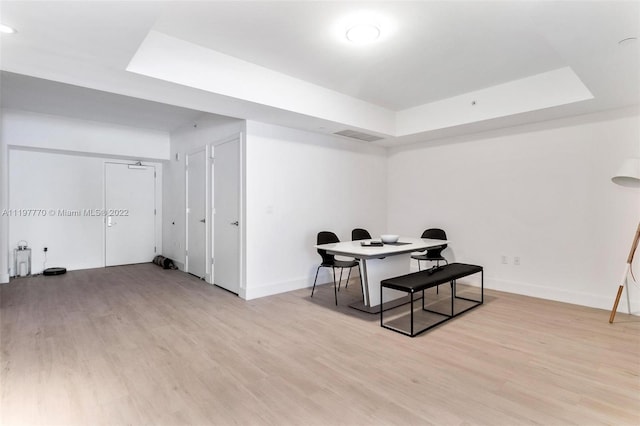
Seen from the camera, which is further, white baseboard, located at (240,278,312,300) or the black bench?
white baseboard, located at (240,278,312,300)

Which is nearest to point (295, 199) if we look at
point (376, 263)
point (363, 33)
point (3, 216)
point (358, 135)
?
point (358, 135)

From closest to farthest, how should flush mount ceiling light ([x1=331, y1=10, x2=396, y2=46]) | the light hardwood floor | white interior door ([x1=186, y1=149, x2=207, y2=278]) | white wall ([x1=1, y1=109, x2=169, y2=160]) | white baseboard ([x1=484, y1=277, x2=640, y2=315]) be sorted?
1. the light hardwood floor
2. flush mount ceiling light ([x1=331, y1=10, x2=396, y2=46])
3. white baseboard ([x1=484, y1=277, x2=640, y2=315])
4. white wall ([x1=1, y1=109, x2=169, y2=160])
5. white interior door ([x1=186, y1=149, x2=207, y2=278])

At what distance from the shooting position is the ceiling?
2.23 meters

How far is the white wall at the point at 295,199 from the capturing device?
4.52 m

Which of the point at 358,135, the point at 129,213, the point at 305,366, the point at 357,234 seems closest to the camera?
the point at 305,366

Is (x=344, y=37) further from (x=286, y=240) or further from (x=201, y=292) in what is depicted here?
(x=201, y=292)

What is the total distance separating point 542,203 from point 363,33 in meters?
3.47

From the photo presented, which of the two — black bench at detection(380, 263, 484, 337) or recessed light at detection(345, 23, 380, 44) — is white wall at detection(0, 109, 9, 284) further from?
black bench at detection(380, 263, 484, 337)

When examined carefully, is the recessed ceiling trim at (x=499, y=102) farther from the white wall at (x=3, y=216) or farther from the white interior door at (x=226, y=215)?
the white wall at (x=3, y=216)

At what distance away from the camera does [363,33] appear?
9.31 feet

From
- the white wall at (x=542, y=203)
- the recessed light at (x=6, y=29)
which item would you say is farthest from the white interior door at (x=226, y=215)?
the white wall at (x=542, y=203)

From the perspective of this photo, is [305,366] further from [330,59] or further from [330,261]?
[330,59]

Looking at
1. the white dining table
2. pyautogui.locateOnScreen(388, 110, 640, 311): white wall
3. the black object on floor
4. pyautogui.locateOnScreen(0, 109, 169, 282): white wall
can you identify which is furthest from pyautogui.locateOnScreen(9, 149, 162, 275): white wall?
pyautogui.locateOnScreen(388, 110, 640, 311): white wall

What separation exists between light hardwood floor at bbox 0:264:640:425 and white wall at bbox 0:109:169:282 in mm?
2332
